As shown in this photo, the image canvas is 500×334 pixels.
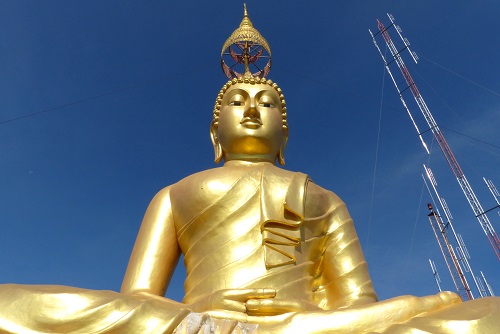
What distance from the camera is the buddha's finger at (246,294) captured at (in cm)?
348

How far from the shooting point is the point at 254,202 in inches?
179

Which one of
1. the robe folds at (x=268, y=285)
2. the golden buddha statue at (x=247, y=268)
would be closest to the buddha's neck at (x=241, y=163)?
the golden buddha statue at (x=247, y=268)

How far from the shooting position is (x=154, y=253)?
439 centimetres

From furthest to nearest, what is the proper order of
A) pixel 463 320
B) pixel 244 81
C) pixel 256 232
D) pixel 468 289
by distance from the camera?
1. pixel 468 289
2. pixel 244 81
3. pixel 256 232
4. pixel 463 320

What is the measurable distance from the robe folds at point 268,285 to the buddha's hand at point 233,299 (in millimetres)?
153

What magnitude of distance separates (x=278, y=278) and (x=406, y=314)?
114 cm

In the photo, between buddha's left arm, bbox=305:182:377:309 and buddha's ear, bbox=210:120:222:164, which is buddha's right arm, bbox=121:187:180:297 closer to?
buddha's ear, bbox=210:120:222:164

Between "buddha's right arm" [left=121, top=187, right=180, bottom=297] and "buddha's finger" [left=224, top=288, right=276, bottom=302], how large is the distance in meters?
0.71

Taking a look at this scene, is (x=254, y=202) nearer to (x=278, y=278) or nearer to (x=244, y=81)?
(x=278, y=278)

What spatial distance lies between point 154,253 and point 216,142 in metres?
1.70

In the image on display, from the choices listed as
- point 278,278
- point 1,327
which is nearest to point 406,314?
point 278,278

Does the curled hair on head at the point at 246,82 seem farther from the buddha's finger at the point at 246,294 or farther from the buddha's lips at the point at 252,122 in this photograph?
the buddha's finger at the point at 246,294

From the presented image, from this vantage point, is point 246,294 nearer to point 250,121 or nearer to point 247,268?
point 247,268

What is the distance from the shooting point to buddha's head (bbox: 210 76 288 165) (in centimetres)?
523
